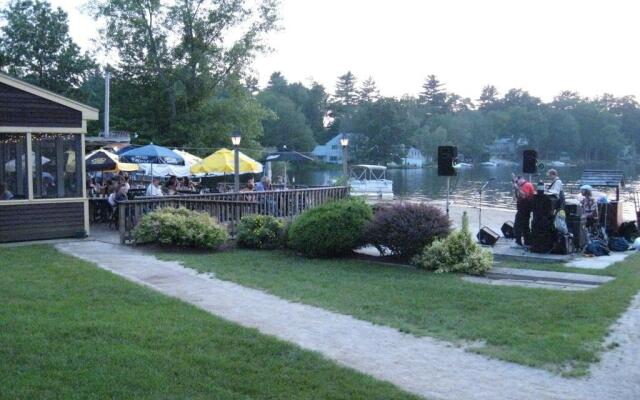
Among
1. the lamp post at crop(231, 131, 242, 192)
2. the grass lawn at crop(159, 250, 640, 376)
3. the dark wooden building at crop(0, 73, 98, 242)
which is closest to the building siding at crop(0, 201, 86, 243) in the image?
the dark wooden building at crop(0, 73, 98, 242)

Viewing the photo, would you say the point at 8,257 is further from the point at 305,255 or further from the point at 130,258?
the point at 305,255

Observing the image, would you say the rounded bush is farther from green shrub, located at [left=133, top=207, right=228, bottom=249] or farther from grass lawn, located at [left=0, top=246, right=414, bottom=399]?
A: grass lawn, located at [left=0, top=246, right=414, bottom=399]

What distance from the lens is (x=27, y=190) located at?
535 inches

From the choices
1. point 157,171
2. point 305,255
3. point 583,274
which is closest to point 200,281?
point 305,255

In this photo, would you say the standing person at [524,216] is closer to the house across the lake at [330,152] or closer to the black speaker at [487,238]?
the black speaker at [487,238]

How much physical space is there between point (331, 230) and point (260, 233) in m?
1.79

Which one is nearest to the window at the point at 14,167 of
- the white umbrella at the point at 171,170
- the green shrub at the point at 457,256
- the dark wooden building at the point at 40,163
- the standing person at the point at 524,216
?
the dark wooden building at the point at 40,163

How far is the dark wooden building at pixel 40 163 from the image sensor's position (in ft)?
43.7

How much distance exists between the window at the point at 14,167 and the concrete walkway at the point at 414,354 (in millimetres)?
5807

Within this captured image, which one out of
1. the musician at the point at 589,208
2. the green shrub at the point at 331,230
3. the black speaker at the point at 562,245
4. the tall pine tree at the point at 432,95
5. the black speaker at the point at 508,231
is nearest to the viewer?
the green shrub at the point at 331,230

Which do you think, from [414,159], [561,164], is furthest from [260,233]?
[414,159]

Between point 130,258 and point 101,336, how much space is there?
225 inches

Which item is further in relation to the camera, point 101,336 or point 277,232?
point 277,232

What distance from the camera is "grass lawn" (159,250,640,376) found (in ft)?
20.8
